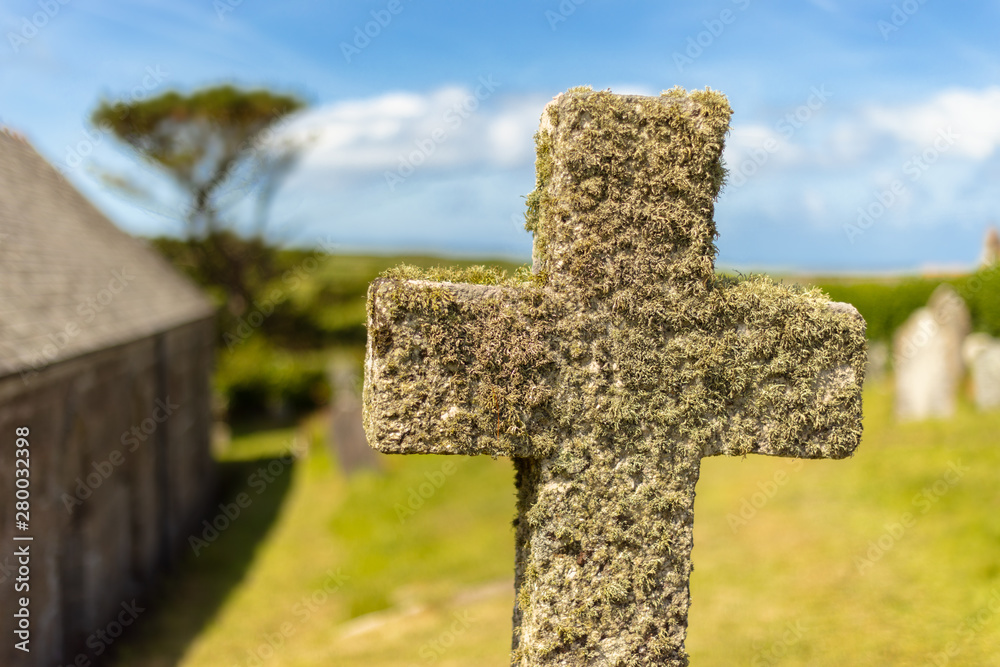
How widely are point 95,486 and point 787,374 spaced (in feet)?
32.5

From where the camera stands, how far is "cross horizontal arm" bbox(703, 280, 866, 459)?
3076 millimetres

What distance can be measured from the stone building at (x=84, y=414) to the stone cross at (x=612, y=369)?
630cm

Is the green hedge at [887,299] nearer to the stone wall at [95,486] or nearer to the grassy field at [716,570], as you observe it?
the grassy field at [716,570]

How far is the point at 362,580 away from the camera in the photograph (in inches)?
443

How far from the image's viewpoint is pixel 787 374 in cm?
313

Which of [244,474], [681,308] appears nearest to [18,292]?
[681,308]

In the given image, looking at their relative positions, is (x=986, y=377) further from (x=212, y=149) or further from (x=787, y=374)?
(x=212, y=149)

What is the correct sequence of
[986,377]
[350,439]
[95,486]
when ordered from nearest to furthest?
[95,486] < [986,377] < [350,439]

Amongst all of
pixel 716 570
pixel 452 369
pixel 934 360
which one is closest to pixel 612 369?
pixel 452 369

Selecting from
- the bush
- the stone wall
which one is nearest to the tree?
the bush

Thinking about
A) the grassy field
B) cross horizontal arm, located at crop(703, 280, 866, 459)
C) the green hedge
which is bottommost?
the grassy field

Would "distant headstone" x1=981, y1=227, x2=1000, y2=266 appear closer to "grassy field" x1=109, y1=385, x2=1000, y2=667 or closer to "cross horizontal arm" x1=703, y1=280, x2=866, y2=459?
"grassy field" x1=109, y1=385, x2=1000, y2=667

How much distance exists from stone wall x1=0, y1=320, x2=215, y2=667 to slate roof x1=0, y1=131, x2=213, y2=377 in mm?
302

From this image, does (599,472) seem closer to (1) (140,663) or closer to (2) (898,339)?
(1) (140,663)
